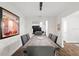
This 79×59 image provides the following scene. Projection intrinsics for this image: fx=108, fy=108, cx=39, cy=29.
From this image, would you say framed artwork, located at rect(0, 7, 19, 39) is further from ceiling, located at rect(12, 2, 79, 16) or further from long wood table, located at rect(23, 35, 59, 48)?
long wood table, located at rect(23, 35, 59, 48)

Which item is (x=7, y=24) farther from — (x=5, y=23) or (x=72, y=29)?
(x=72, y=29)

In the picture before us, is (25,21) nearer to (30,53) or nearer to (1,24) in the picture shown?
(1,24)

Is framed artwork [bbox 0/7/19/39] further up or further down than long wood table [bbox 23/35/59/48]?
further up

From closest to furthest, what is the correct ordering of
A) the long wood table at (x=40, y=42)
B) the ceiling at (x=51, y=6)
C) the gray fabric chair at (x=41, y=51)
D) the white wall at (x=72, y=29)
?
the gray fabric chair at (x=41, y=51), the long wood table at (x=40, y=42), the ceiling at (x=51, y=6), the white wall at (x=72, y=29)

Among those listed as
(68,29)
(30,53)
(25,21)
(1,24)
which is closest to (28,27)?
(25,21)

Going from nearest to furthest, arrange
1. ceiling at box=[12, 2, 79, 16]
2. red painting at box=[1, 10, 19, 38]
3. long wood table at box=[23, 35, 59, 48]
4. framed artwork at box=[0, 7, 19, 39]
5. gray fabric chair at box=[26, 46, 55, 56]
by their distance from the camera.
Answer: gray fabric chair at box=[26, 46, 55, 56] < long wood table at box=[23, 35, 59, 48] < framed artwork at box=[0, 7, 19, 39] < red painting at box=[1, 10, 19, 38] < ceiling at box=[12, 2, 79, 16]

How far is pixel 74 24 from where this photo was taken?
8.43m

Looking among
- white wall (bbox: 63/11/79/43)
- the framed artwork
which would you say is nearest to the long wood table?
the framed artwork

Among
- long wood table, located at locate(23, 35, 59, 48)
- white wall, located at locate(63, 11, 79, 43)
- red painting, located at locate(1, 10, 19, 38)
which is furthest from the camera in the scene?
white wall, located at locate(63, 11, 79, 43)

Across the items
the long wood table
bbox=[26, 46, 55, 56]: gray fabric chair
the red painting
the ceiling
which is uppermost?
the ceiling

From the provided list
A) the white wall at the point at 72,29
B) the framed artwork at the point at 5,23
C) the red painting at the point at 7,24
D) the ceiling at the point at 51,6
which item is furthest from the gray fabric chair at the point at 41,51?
the white wall at the point at 72,29

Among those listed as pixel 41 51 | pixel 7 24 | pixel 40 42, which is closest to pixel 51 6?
pixel 40 42

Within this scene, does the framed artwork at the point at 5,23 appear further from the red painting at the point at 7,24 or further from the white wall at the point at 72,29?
the white wall at the point at 72,29

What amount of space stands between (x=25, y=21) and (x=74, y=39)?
13.4ft
